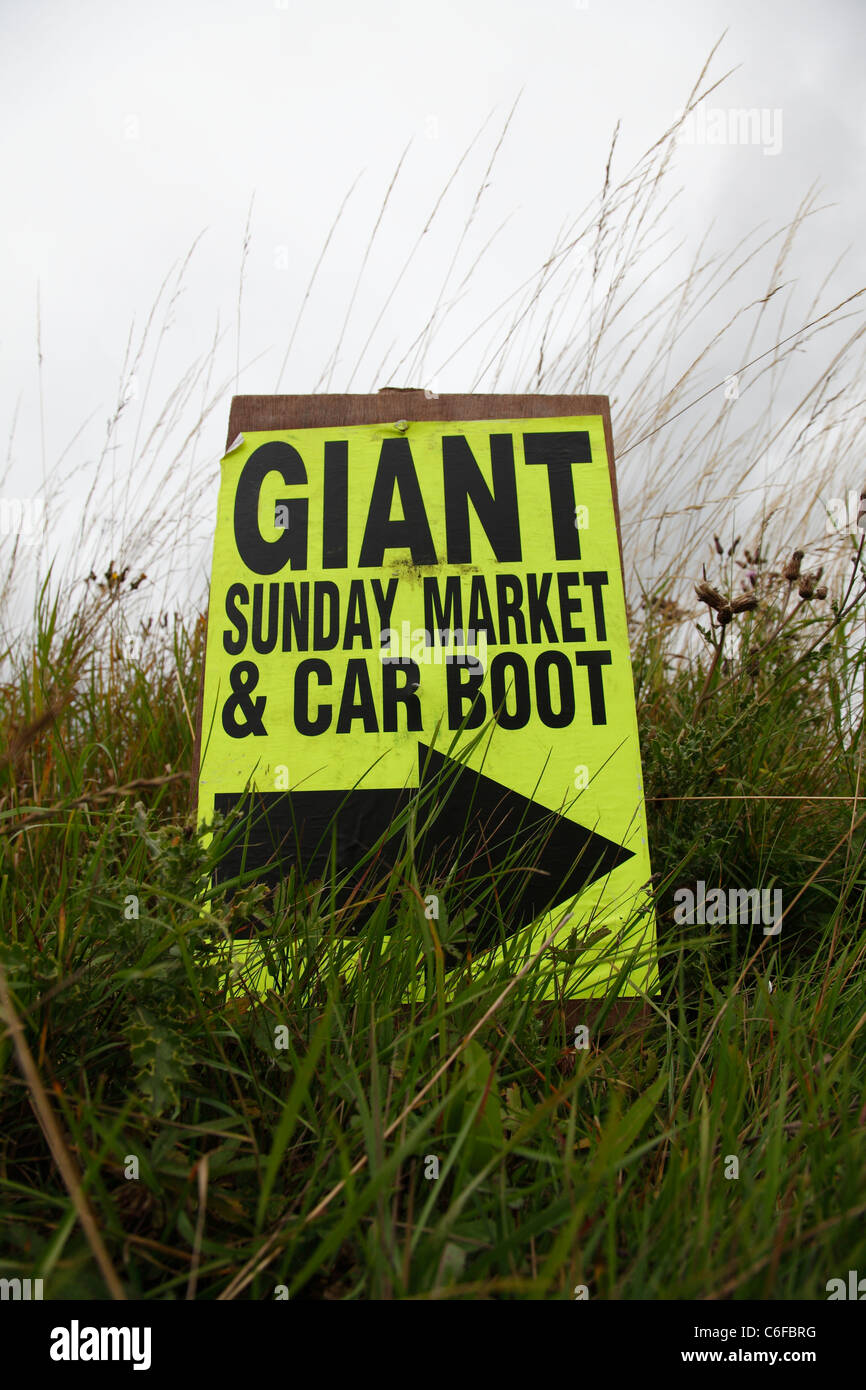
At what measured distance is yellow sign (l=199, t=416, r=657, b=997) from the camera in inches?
50.8

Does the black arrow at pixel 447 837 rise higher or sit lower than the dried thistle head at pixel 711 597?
lower

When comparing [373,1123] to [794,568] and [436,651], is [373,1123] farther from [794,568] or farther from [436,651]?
[794,568]

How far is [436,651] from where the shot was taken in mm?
1378

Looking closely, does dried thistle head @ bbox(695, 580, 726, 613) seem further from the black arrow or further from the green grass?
the green grass

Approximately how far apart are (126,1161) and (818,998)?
852 mm

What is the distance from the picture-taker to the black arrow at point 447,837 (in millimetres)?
1243

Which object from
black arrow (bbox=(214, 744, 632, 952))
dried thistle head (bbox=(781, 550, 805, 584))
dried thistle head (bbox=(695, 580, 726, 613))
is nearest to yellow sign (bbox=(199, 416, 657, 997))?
black arrow (bbox=(214, 744, 632, 952))

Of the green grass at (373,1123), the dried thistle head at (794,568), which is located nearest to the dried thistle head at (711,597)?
the dried thistle head at (794,568)

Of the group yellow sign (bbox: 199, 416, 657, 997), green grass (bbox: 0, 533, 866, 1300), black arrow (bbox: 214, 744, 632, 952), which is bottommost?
green grass (bbox: 0, 533, 866, 1300)

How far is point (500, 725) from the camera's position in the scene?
52.8 inches

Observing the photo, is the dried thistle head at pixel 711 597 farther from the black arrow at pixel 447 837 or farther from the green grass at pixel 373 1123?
the green grass at pixel 373 1123
